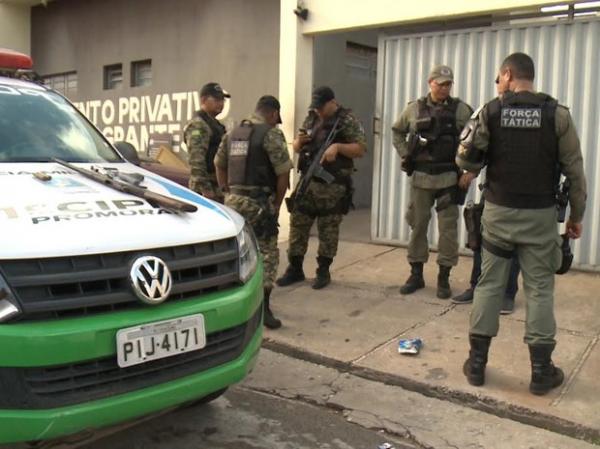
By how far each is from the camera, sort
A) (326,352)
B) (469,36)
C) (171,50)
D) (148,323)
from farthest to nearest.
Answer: (171,50) → (469,36) → (326,352) → (148,323)

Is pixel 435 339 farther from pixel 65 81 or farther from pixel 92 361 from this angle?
pixel 65 81

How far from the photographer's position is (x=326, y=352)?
4.57 meters

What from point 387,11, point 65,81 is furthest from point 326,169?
point 65,81

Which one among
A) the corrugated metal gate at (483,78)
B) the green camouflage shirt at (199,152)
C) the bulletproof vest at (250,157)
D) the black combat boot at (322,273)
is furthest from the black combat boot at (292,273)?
the corrugated metal gate at (483,78)

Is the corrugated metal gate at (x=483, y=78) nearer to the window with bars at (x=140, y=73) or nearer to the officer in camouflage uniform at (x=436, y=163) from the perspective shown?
Result: the officer in camouflage uniform at (x=436, y=163)

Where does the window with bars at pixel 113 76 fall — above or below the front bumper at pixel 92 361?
above

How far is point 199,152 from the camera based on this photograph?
219 inches

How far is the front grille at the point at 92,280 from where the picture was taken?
226 cm

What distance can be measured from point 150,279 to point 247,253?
26.7 inches

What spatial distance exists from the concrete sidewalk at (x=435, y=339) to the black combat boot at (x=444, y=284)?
8 cm

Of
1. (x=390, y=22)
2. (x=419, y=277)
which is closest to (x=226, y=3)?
(x=390, y=22)

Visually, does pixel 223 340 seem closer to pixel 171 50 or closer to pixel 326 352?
pixel 326 352

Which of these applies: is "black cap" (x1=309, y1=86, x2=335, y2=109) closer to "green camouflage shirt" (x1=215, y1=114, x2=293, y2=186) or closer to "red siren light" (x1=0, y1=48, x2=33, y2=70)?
"green camouflage shirt" (x1=215, y1=114, x2=293, y2=186)

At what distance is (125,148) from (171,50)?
→ 620 centimetres
